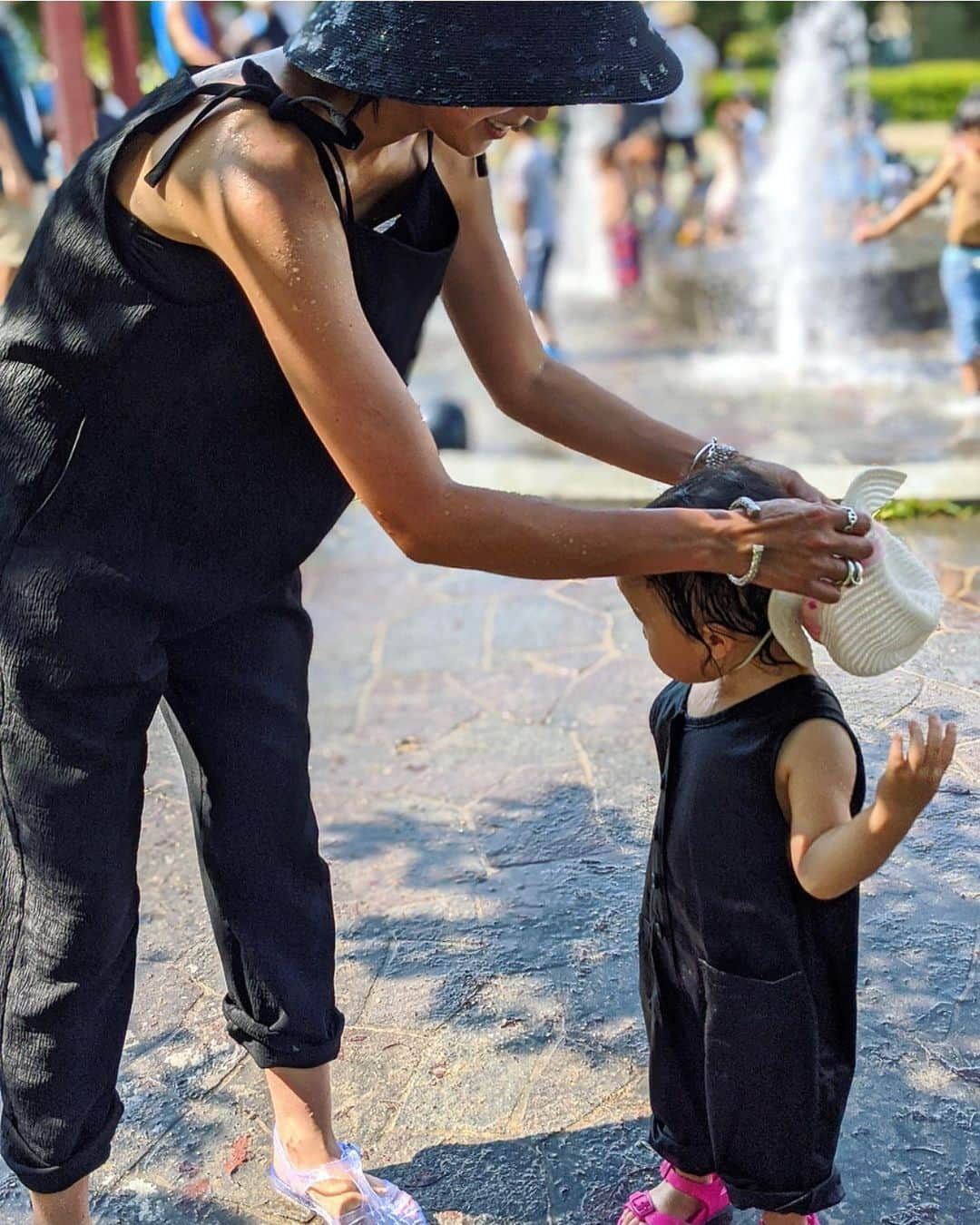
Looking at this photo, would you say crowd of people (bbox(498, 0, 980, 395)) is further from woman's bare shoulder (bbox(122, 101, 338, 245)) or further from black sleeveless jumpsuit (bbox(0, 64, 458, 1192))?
woman's bare shoulder (bbox(122, 101, 338, 245))

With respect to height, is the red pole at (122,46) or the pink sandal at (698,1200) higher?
the pink sandal at (698,1200)

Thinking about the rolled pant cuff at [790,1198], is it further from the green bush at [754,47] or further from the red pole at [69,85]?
the green bush at [754,47]

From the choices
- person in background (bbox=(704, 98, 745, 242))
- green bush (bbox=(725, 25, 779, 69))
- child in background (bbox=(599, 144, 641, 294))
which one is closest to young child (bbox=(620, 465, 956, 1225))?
child in background (bbox=(599, 144, 641, 294))

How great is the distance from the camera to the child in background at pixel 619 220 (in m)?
12.0

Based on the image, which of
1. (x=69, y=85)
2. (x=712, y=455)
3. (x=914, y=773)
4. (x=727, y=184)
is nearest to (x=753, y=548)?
(x=914, y=773)

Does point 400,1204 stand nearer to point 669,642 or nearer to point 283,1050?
point 283,1050

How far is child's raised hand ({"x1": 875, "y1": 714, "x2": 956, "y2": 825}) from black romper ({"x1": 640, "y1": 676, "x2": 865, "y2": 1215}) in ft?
0.64

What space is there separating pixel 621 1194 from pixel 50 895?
1.02 meters

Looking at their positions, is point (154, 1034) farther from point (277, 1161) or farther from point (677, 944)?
point (677, 944)

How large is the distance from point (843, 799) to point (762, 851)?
14cm

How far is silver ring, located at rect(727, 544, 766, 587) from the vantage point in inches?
71.3

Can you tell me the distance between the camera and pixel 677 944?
6.95 feet

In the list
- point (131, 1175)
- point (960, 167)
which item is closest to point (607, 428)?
point (131, 1175)

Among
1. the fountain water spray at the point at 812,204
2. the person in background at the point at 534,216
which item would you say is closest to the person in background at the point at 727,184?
the fountain water spray at the point at 812,204
